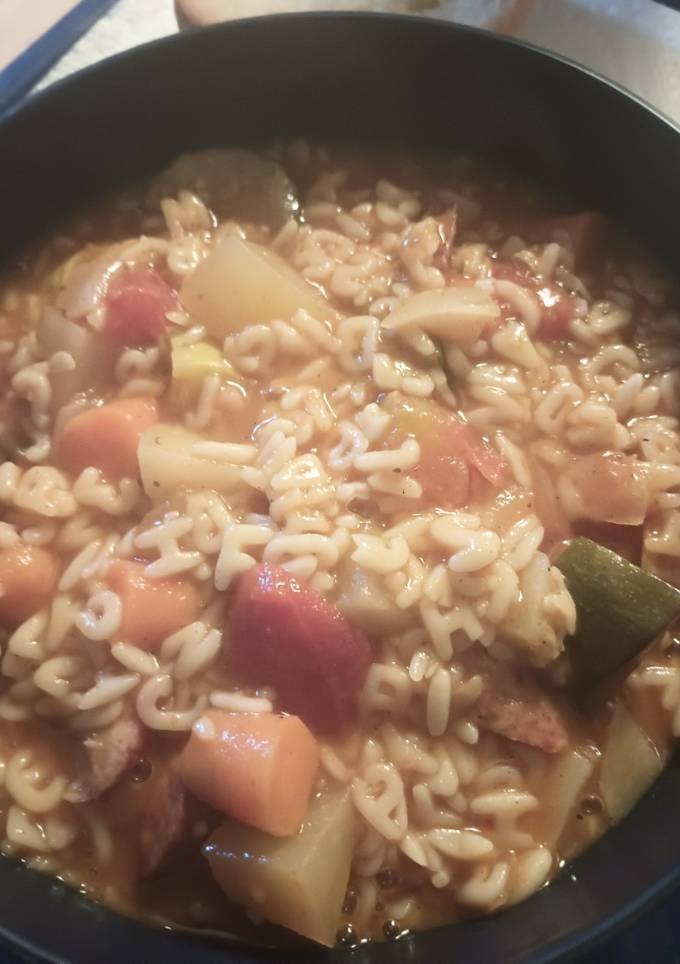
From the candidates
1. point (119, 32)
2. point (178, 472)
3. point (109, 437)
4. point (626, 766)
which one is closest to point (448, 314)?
point (178, 472)

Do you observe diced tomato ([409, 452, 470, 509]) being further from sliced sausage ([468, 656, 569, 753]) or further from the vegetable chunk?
the vegetable chunk

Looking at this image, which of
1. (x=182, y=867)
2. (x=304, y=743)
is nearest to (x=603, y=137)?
(x=304, y=743)

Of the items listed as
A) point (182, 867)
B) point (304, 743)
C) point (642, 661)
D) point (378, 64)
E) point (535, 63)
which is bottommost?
point (182, 867)

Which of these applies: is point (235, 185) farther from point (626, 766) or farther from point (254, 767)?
point (626, 766)

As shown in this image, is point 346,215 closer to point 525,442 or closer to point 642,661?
point 525,442

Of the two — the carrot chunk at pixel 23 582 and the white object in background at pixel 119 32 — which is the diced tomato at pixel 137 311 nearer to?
the carrot chunk at pixel 23 582

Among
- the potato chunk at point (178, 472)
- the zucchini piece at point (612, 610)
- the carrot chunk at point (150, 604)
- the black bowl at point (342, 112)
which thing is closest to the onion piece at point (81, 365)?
the potato chunk at point (178, 472)
